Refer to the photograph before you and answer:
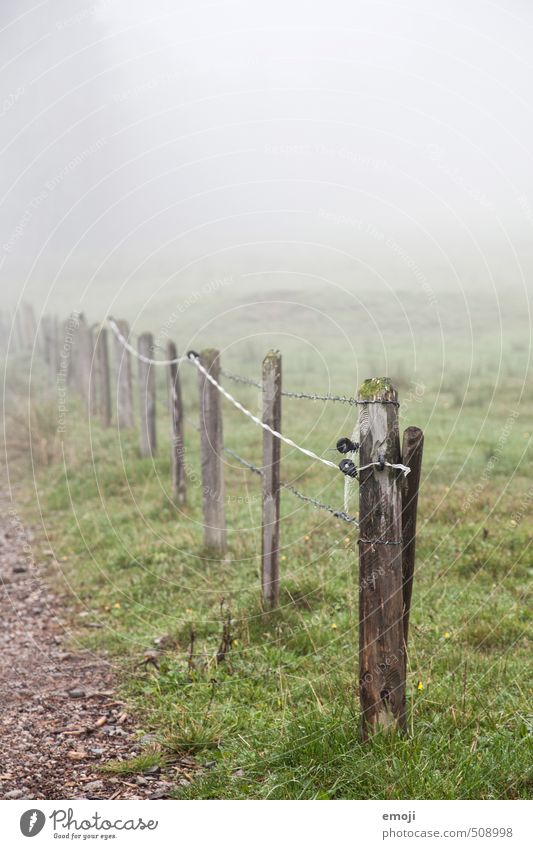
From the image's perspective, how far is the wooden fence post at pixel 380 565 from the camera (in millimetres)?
4012

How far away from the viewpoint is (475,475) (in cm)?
1109

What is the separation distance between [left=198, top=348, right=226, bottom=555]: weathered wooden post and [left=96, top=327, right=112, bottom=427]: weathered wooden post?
320 inches

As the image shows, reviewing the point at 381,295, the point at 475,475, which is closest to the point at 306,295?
the point at 381,295

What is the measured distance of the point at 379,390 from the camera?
157 inches

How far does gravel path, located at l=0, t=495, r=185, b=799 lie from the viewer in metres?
4.42

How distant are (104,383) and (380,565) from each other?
1326 cm

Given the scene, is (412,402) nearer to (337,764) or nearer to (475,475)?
(475,475)

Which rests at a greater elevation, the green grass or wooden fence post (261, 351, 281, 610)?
wooden fence post (261, 351, 281, 610)

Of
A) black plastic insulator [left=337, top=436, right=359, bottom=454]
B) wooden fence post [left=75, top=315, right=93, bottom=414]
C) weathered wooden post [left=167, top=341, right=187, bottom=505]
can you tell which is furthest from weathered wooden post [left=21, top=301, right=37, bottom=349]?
black plastic insulator [left=337, top=436, right=359, bottom=454]

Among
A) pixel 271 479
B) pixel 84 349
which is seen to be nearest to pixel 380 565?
pixel 271 479

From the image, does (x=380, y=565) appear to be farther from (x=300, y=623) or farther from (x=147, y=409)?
(x=147, y=409)

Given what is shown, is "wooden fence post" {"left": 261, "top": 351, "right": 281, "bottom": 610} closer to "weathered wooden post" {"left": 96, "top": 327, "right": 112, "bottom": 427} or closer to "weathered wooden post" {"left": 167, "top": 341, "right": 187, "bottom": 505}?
"weathered wooden post" {"left": 167, "top": 341, "right": 187, "bottom": 505}

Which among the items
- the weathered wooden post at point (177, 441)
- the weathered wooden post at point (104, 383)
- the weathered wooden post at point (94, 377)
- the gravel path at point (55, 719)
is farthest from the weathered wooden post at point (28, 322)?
the gravel path at point (55, 719)

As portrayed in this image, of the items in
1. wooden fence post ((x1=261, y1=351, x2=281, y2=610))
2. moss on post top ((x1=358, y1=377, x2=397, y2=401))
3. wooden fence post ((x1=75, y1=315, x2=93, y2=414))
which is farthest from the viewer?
wooden fence post ((x1=75, y1=315, x2=93, y2=414))
